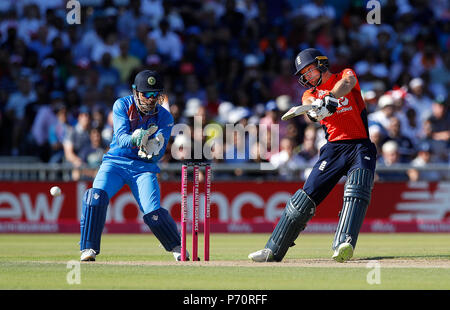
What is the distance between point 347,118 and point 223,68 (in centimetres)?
1019

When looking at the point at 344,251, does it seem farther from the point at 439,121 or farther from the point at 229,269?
the point at 439,121

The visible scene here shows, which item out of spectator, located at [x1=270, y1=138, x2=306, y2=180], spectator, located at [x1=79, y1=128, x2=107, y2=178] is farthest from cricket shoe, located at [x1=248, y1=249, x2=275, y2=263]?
spectator, located at [x1=79, y1=128, x2=107, y2=178]

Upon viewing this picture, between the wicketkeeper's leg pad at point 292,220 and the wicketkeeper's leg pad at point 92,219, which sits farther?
the wicketkeeper's leg pad at point 92,219

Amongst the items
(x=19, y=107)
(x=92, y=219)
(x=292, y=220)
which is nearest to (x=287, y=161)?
(x=19, y=107)

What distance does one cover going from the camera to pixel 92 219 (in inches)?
400

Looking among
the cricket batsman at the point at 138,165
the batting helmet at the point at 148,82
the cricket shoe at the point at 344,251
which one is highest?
the batting helmet at the point at 148,82

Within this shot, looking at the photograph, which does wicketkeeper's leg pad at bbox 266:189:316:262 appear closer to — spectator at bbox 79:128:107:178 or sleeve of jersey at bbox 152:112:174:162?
sleeve of jersey at bbox 152:112:174:162

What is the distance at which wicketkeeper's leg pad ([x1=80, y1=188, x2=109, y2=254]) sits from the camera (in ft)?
33.4

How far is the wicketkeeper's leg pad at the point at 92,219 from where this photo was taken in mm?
10172

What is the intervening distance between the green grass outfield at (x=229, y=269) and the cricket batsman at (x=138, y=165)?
359 millimetres

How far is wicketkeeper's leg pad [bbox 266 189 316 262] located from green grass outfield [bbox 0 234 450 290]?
23 centimetres

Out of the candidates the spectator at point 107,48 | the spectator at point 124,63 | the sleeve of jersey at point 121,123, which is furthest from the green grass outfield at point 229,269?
the spectator at point 107,48

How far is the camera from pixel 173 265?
9.64 m

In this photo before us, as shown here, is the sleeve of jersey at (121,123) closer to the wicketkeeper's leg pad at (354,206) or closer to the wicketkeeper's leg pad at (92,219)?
the wicketkeeper's leg pad at (92,219)
